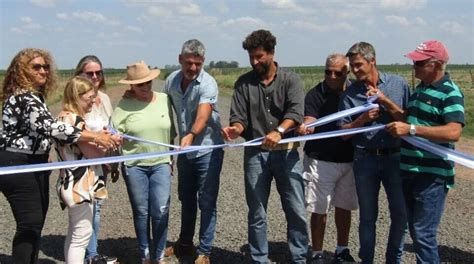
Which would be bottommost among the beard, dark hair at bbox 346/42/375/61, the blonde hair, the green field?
the green field

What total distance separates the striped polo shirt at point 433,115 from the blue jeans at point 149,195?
7.00ft

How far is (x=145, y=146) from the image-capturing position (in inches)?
192

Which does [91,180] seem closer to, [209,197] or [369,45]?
[209,197]

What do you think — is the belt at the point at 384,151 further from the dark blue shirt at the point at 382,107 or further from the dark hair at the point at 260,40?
the dark hair at the point at 260,40

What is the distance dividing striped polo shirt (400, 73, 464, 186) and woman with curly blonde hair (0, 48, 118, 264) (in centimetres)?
242

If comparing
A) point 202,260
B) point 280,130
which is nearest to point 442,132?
point 280,130

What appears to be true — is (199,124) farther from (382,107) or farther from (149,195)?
(382,107)

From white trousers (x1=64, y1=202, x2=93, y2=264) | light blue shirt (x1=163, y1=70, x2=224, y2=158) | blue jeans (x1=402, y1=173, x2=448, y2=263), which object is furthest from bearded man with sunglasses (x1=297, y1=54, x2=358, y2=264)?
white trousers (x1=64, y1=202, x2=93, y2=264)

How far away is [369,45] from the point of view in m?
4.56

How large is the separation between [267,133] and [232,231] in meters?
2.27

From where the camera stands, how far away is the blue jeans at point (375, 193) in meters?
4.62

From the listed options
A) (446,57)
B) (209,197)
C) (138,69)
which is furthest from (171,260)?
(446,57)

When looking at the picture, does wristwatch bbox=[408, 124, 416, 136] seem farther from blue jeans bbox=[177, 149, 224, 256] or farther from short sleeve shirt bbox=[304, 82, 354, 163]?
blue jeans bbox=[177, 149, 224, 256]

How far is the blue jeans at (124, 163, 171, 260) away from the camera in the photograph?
4883 millimetres
